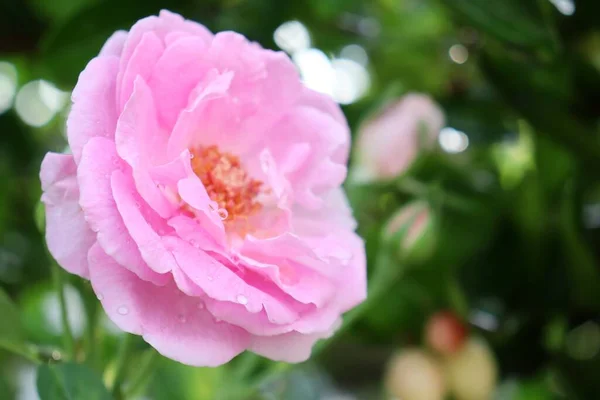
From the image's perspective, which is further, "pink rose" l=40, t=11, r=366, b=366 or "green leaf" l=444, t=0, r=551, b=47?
"green leaf" l=444, t=0, r=551, b=47

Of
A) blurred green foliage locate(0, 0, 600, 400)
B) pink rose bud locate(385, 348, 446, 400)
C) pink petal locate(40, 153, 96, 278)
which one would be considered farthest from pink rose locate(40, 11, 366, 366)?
pink rose bud locate(385, 348, 446, 400)

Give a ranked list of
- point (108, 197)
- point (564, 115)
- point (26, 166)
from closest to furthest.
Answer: point (108, 197) → point (564, 115) → point (26, 166)

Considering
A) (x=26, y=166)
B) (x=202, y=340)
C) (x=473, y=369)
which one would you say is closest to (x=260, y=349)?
(x=202, y=340)

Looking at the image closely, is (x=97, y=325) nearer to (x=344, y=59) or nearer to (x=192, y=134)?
(x=192, y=134)

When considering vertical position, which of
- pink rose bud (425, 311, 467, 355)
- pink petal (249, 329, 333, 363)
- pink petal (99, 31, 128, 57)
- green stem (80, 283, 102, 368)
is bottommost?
pink rose bud (425, 311, 467, 355)

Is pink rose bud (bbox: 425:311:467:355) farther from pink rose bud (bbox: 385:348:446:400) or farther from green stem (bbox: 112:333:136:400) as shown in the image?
green stem (bbox: 112:333:136:400)

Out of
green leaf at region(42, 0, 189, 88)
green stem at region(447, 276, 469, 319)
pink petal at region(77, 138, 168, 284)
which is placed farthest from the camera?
green stem at region(447, 276, 469, 319)

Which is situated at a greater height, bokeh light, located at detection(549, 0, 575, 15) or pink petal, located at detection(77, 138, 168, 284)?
pink petal, located at detection(77, 138, 168, 284)
